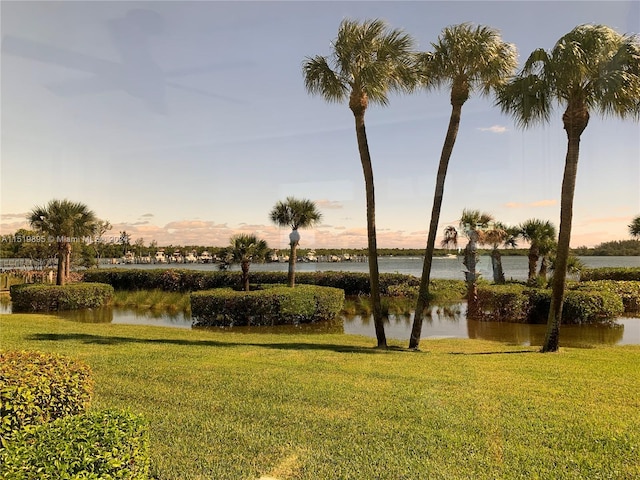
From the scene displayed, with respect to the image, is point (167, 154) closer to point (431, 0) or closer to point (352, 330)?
point (431, 0)

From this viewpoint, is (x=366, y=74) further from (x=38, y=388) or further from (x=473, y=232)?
(x=473, y=232)

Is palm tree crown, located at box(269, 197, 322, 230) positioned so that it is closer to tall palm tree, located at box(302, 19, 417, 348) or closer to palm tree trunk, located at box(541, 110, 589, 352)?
tall palm tree, located at box(302, 19, 417, 348)

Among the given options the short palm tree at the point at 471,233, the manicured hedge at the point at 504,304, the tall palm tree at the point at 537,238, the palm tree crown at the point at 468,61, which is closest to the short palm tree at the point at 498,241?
the short palm tree at the point at 471,233

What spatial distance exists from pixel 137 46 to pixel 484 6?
459 cm

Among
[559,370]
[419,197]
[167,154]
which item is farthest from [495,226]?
[167,154]

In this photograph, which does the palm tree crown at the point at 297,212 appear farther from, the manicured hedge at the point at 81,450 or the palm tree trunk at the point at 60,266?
the manicured hedge at the point at 81,450

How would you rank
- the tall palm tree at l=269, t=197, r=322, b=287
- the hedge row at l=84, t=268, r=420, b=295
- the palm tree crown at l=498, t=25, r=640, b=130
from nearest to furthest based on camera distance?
the palm tree crown at l=498, t=25, r=640, b=130
the tall palm tree at l=269, t=197, r=322, b=287
the hedge row at l=84, t=268, r=420, b=295

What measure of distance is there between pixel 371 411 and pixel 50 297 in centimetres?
1492

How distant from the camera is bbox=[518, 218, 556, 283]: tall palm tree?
20.2 metres

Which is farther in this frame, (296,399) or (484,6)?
(484,6)

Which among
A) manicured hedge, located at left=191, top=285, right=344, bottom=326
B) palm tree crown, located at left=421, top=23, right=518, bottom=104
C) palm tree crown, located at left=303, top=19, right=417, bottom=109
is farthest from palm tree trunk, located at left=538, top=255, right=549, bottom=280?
palm tree crown, located at left=303, top=19, right=417, bottom=109

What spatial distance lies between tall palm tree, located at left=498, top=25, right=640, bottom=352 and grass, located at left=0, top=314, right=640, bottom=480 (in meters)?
2.73

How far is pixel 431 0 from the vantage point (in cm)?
613

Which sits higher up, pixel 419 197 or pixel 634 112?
pixel 634 112
